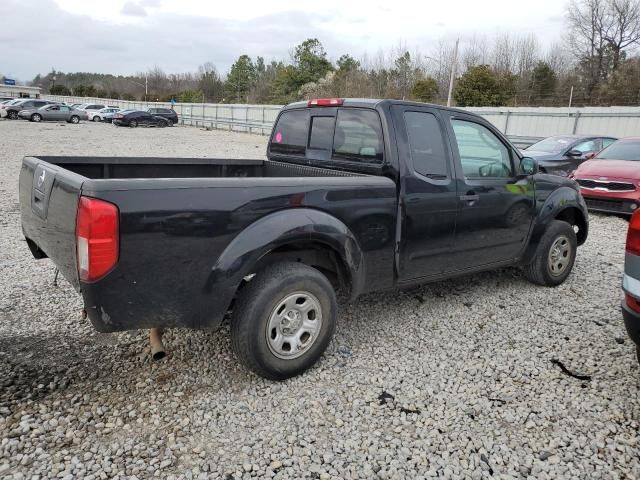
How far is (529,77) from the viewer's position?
4697 cm

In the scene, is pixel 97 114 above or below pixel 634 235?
above

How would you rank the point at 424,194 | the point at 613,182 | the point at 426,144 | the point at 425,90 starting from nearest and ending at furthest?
the point at 424,194
the point at 426,144
the point at 613,182
the point at 425,90

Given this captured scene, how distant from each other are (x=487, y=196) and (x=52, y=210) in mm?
3491

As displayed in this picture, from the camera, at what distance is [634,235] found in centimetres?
317

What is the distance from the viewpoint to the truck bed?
8.75 ft

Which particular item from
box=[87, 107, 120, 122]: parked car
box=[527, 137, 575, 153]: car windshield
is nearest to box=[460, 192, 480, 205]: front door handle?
box=[527, 137, 575, 153]: car windshield

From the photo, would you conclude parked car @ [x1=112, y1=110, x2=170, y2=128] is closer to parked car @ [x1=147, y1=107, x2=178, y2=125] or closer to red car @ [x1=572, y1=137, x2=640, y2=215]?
parked car @ [x1=147, y1=107, x2=178, y2=125]

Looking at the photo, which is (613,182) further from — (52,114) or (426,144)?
(52,114)

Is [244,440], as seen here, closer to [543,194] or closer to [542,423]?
[542,423]

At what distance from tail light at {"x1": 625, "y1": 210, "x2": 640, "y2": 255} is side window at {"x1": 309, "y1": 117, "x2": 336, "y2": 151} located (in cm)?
240

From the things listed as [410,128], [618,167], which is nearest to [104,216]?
[410,128]

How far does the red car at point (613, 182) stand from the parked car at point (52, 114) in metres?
37.9

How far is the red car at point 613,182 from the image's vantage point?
9273mm

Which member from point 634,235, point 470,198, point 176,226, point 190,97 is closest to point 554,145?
point 470,198
